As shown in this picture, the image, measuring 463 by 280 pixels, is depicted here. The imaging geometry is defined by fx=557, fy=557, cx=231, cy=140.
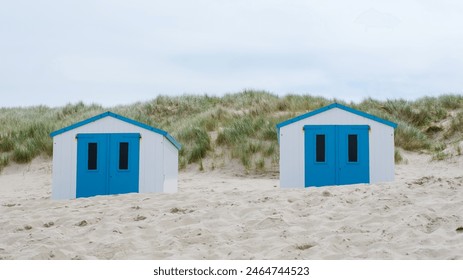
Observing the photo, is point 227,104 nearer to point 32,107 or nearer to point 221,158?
point 221,158

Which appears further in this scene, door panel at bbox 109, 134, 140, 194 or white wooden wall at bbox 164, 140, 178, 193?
white wooden wall at bbox 164, 140, 178, 193

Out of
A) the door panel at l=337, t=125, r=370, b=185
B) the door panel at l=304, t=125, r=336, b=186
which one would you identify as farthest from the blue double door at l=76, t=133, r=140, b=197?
the door panel at l=337, t=125, r=370, b=185

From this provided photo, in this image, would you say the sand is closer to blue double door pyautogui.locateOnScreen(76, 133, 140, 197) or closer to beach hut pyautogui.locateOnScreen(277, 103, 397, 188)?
blue double door pyautogui.locateOnScreen(76, 133, 140, 197)

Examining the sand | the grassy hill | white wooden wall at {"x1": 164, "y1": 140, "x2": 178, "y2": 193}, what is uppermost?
the grassy hill

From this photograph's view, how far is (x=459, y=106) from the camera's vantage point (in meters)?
26.5

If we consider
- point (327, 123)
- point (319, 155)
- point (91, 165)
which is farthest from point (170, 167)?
point (327, 123)

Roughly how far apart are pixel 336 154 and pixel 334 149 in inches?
5.1

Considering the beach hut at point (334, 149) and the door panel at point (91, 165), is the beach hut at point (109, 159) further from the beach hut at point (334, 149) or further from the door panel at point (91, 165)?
the beach hut at point (334, 149)

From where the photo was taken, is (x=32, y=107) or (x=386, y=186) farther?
(x=32, y=107)

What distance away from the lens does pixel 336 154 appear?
13477mm

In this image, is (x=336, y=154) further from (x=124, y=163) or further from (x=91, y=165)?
(x=91, y=165)

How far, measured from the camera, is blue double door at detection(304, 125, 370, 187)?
13.4m

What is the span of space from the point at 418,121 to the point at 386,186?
17257 millimetres
